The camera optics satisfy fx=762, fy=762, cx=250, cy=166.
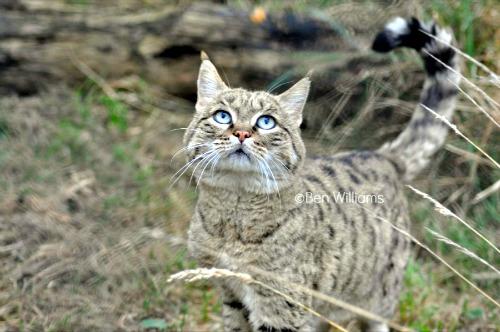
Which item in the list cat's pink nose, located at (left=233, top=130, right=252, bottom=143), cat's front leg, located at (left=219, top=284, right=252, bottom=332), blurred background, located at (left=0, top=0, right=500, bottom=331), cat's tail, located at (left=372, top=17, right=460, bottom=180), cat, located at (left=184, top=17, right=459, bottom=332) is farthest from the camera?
blurred background, located at (left=0, top=0, right=500, bottom=331)

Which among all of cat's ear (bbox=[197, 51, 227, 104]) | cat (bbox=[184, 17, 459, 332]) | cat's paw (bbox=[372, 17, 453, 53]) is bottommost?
cat (bbox=[184, 17, 459, 332])

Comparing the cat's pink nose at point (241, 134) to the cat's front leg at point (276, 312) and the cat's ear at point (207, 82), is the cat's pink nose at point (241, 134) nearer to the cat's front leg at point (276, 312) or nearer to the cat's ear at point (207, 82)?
the cat's ear at point (207, 82)

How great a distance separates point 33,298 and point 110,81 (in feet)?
9.88

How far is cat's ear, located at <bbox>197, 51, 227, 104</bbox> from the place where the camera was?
13.4 feet

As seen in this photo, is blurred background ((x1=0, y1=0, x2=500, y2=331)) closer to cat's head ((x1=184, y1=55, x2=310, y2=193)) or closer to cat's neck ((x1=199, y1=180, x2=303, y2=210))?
cat's neck ((x1=199, y1=180, x2=303, y2=210))

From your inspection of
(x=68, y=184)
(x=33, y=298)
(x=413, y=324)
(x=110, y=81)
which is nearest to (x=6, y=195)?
(x=68, y=184)

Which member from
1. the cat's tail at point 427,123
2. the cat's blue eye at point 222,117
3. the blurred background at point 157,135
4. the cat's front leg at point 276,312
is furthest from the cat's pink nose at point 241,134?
the blurred background at point 157,135

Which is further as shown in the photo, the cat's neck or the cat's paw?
the cat's paw

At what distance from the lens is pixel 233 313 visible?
13.2ft

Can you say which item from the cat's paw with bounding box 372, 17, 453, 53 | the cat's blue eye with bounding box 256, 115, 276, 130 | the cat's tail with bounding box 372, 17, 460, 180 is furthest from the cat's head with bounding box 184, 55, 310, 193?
the cat's tail with bounding box 372, 17, 460, 180

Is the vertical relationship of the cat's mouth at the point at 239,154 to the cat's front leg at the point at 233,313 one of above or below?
above

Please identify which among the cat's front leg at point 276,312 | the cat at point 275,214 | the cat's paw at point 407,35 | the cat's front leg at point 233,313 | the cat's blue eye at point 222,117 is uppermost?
the cat's paw at point 407,35

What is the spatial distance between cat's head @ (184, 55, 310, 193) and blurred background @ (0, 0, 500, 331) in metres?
1.36

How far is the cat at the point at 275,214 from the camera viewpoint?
12.4 ft
